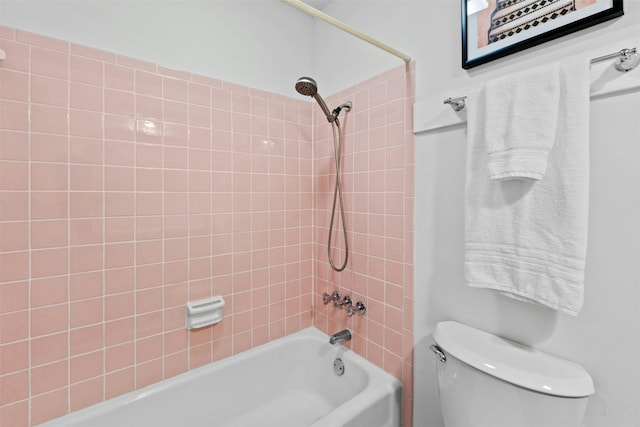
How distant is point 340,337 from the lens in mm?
1529

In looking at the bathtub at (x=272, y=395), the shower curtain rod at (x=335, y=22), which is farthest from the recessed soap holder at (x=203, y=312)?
the shower curtain rod at (x=335, y=22)

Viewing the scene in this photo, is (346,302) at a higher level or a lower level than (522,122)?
→ lower

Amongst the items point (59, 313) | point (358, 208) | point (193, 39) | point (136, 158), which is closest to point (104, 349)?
point (59, 313)

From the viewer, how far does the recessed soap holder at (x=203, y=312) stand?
1366 millimetres

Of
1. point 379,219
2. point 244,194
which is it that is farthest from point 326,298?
point 244,194

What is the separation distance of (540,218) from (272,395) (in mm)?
1561

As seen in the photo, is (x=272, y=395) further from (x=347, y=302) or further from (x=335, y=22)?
(x=335, y=22)

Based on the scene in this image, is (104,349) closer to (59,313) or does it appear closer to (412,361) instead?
(59,313)

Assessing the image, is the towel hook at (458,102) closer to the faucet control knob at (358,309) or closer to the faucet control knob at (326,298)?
the faucet control knob at (358,309)

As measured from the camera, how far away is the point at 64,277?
1.11 metres

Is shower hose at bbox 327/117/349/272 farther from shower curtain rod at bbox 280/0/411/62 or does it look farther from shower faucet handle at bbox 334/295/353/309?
Answer: shower curtain rod at bbox 280/0/411/62

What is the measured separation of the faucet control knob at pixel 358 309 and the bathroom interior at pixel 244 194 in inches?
1.0

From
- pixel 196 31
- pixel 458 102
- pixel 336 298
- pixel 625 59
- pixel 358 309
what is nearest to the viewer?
pixel 625 59

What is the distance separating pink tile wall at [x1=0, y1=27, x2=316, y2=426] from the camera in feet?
3.40
